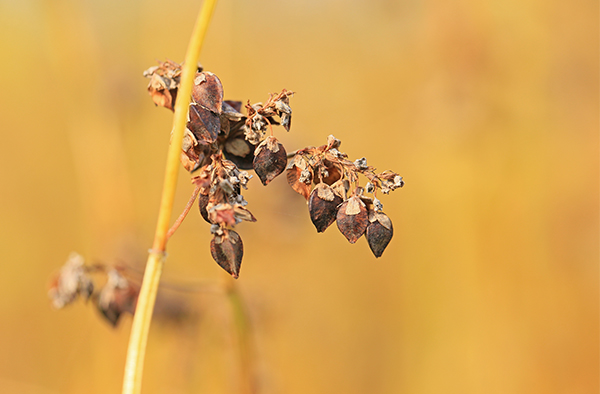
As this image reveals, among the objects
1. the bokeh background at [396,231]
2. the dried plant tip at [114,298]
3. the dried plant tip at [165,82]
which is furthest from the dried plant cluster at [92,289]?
the dried plant tip at [165,82]

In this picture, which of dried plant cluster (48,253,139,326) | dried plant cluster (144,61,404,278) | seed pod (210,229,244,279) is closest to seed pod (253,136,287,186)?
dried plant cluster (144,61,404,278)

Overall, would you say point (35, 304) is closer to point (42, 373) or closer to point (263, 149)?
point (42, 373)

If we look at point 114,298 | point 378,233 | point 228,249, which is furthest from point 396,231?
point 228,249

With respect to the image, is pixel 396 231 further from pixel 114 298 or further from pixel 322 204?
pixel 322 204

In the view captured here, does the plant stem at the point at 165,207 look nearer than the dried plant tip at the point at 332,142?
Yes

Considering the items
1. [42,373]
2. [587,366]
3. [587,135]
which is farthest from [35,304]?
[587,135]

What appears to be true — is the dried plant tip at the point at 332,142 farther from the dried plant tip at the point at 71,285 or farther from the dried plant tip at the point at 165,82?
the dried plant tip at the point at 71,285

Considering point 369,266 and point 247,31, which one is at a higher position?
point 247,31
